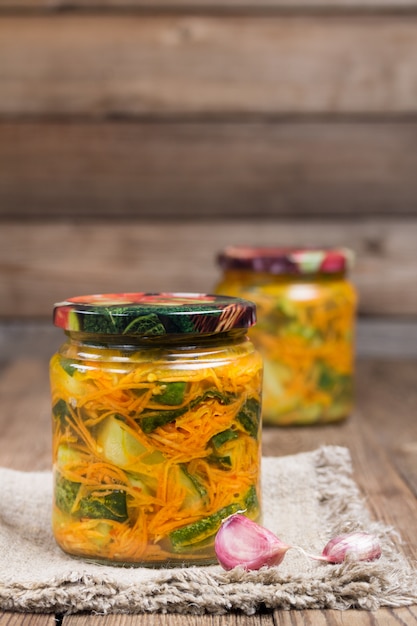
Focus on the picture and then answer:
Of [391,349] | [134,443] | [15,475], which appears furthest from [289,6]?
[134,443]

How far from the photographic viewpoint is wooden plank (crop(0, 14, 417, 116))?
1.89 meters

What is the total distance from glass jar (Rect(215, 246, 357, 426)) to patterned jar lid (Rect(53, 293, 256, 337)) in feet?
1.68

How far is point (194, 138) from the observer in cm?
192

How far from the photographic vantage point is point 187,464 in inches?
29.9

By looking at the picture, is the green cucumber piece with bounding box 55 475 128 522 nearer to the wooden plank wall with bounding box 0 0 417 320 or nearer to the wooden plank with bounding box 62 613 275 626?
the wooden plank with bounding box 62 613 275 626

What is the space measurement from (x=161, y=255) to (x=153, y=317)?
122cm

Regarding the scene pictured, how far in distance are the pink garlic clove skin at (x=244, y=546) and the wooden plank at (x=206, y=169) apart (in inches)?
49.1

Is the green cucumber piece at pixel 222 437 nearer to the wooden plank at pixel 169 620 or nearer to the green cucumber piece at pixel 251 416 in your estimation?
the green cucumber piece at pixel 251 416

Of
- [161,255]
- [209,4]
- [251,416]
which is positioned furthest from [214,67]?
[251,416]

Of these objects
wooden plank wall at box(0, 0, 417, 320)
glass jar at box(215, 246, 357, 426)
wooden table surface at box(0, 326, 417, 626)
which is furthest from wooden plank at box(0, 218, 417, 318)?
glass jar at box(215, 246, 357, 426)

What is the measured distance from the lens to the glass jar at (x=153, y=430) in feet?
2.46

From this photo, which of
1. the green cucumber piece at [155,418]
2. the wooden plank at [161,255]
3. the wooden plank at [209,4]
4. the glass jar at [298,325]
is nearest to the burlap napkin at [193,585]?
the green cucumber piece at [155,418]

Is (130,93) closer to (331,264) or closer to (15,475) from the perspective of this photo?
(331,264)

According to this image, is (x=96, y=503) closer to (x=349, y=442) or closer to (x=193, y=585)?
(x=193, y=585)
